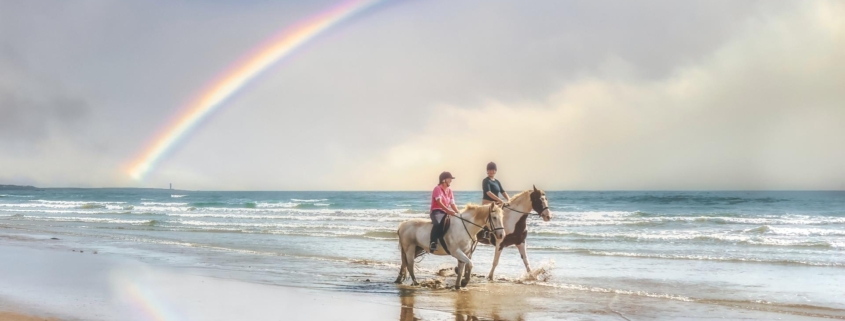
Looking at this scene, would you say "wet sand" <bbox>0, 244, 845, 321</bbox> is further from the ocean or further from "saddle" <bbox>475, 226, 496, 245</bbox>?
"saddle" <bbox>475, 226, 496, 245</bbox>

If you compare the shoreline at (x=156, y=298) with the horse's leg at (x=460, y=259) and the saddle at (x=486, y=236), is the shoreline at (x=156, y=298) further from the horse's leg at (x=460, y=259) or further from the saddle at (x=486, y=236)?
the saddle at (x=486, y=236)

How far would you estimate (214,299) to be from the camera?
9828 mm

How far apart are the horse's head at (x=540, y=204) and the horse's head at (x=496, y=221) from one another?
39.5 inches

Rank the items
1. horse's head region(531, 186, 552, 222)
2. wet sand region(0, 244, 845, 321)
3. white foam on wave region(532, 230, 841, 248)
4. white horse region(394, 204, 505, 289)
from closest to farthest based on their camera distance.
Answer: wet sand region(0, 244, 845, 321) < white horse region(394, 204, 505, 289) < horse's head region(531, 186, 552, 222) < white foam on wave region(532, 230, 841, 248)

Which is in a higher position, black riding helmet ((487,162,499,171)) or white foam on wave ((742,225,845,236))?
black riding helmet ((487,162,499,171))

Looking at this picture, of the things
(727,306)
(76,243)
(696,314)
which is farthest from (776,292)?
(76,243)

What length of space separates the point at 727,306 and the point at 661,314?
147 cm

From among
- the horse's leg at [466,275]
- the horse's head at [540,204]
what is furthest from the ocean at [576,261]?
the horse's head at [540,204]

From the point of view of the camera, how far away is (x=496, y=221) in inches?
430

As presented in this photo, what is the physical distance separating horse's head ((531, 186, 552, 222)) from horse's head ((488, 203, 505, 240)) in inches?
39.5

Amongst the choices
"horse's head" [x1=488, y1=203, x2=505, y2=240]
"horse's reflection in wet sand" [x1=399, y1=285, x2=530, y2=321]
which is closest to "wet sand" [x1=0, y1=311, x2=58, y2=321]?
"horse's reflection in wet sand" [x1=399, y1=285, x2=530, y2=321]

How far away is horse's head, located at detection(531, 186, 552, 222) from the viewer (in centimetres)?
1158

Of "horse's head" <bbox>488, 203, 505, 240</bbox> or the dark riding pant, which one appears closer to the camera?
"horse's head" <bbox>488, 203, 505, 240</bbox>

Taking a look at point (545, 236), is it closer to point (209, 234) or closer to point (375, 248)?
point (375, 248)
